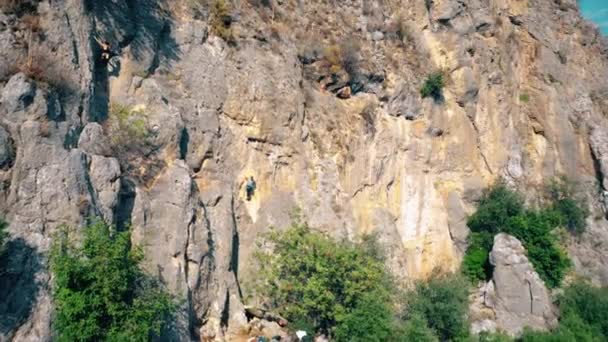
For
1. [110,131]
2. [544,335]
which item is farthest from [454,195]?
[110,131]

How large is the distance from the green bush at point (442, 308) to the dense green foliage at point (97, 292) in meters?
10.7

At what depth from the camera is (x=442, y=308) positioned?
20281 millimetres

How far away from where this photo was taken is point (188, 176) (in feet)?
50.1

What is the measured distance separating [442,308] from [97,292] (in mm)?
12898

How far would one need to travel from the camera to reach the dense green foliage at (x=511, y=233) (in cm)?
2495

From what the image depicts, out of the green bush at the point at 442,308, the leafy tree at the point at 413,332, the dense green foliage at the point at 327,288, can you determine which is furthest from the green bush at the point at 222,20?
the green bush at the point at 442,308

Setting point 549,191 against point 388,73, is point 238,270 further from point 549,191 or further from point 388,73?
point 549,191

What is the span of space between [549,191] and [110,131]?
70.5 ft

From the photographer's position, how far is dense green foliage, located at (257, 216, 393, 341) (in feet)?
49.1

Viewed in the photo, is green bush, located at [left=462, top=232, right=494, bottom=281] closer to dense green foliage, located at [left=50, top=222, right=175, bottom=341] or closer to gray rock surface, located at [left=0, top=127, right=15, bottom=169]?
dense green foliage, located at [left=50, top=222, right=175, bottom=341]

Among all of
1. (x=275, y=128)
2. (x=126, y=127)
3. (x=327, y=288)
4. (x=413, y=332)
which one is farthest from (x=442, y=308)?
(x=126, y=127)

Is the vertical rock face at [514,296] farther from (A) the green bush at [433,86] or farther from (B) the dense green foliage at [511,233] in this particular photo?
(A) the green bush at [433,86]

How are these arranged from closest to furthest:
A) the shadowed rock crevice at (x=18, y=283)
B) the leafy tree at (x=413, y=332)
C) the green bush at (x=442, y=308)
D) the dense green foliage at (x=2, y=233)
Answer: the dense green foliage at (x=2, y=233) → the shadowed rock crevice at (x=18, y=283) → the leafy tree at (x=413, y=332) → the green bush at (x=442, y=308)

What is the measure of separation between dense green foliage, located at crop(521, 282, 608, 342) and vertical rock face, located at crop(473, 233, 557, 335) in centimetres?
64
